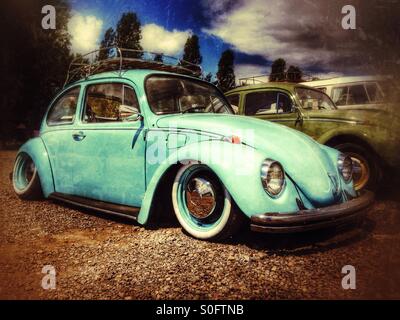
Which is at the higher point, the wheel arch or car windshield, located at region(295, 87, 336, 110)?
car windshield, located at region(295, 87, 336, 110)

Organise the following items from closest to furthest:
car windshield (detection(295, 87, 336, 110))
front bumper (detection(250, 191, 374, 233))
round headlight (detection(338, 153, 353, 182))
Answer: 1. front bumper (detection(250, 191, 374, 233))
2. round headlight (detection(338, 153, 353, 182))
3. car windshield (detection(295, 87, 336, 110))

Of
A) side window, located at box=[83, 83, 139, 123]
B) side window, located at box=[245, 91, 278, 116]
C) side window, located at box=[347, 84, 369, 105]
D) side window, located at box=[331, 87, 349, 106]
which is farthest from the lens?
side window, located at box=[331, 87, 349, 106]

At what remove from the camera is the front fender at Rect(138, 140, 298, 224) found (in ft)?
6.46

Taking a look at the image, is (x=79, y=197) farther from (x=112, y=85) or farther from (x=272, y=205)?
(x=272, y=205)

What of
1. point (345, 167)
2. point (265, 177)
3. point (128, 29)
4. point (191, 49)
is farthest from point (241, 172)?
point (191, 49)

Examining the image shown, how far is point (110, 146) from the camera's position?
2926 millimetres

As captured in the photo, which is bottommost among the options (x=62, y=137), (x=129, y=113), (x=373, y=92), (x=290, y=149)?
(x=290, y=149)

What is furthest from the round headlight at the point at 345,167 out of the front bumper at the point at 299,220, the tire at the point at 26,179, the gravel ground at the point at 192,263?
the tire at the point at 26,179

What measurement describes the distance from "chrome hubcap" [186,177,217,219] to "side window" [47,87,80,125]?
186 cm

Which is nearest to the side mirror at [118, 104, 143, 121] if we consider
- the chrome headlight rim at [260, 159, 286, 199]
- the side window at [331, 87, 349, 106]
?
the chrome headlight rim at [260, 159, 286, 199]

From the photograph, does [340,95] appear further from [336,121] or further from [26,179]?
[26,179]

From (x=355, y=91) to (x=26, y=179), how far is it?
591 centimetres

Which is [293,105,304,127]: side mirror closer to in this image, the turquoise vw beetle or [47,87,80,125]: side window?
the turquoise vw beetle

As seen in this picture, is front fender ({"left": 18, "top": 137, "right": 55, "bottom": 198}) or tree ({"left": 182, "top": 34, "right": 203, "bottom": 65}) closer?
front fender ({"left": 18, "top": 137, "right": 55, "bottom": 198})
